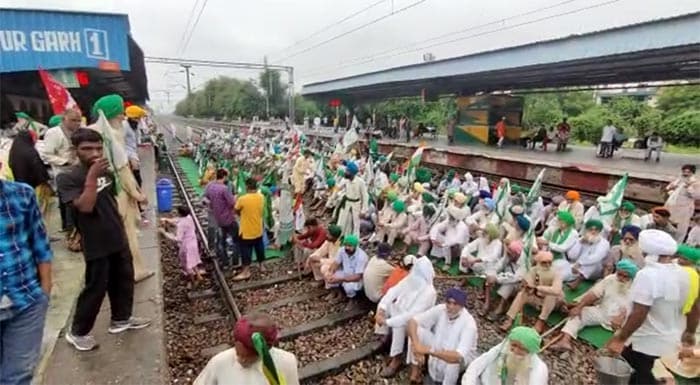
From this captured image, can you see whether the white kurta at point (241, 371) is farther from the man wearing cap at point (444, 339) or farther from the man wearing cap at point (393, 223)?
the man wearing cap at point (393, 223)

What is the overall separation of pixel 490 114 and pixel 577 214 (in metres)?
15.0

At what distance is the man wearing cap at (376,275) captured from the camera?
528cm

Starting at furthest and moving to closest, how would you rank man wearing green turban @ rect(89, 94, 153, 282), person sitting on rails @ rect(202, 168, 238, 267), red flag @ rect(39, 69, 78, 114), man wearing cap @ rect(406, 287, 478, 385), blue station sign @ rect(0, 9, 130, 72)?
blue station sign @ rect(0, 9, 130, 72)
person sitting on rails @ rect(202, 168, 238, 267)
red flag @ rect(39, 69, 78, 114)
man wearing green turban @ rect(89, 94, 153, 282)
man wearing cap @ rect(406, 287, 478, 385)

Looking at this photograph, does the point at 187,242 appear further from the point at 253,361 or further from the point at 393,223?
the point at 253,361

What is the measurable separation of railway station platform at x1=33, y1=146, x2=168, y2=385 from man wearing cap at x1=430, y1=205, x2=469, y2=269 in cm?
423

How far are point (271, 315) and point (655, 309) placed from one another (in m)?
4.03

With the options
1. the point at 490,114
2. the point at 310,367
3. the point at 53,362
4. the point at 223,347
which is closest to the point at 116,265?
the point at 53,362

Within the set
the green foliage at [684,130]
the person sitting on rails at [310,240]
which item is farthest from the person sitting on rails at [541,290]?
the green foliage at [684,130]

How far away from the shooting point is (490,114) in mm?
21125

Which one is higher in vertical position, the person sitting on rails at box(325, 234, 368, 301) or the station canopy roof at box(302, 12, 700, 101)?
the station canopy roof at box(302, 12, 700, 101)

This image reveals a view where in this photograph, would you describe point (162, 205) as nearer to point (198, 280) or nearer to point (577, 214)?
point (198, 280)

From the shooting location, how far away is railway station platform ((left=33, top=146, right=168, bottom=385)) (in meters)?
3.10

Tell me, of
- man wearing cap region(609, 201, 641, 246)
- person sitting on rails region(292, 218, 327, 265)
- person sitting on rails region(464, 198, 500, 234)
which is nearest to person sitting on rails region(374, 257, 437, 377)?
person sitting on rails region(292, 218, 327, 265)

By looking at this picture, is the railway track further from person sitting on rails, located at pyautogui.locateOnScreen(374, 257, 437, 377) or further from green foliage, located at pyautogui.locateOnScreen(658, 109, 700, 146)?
green foliage, located at pyautogui.locateOnScreen(658, 109, 700, 146)
